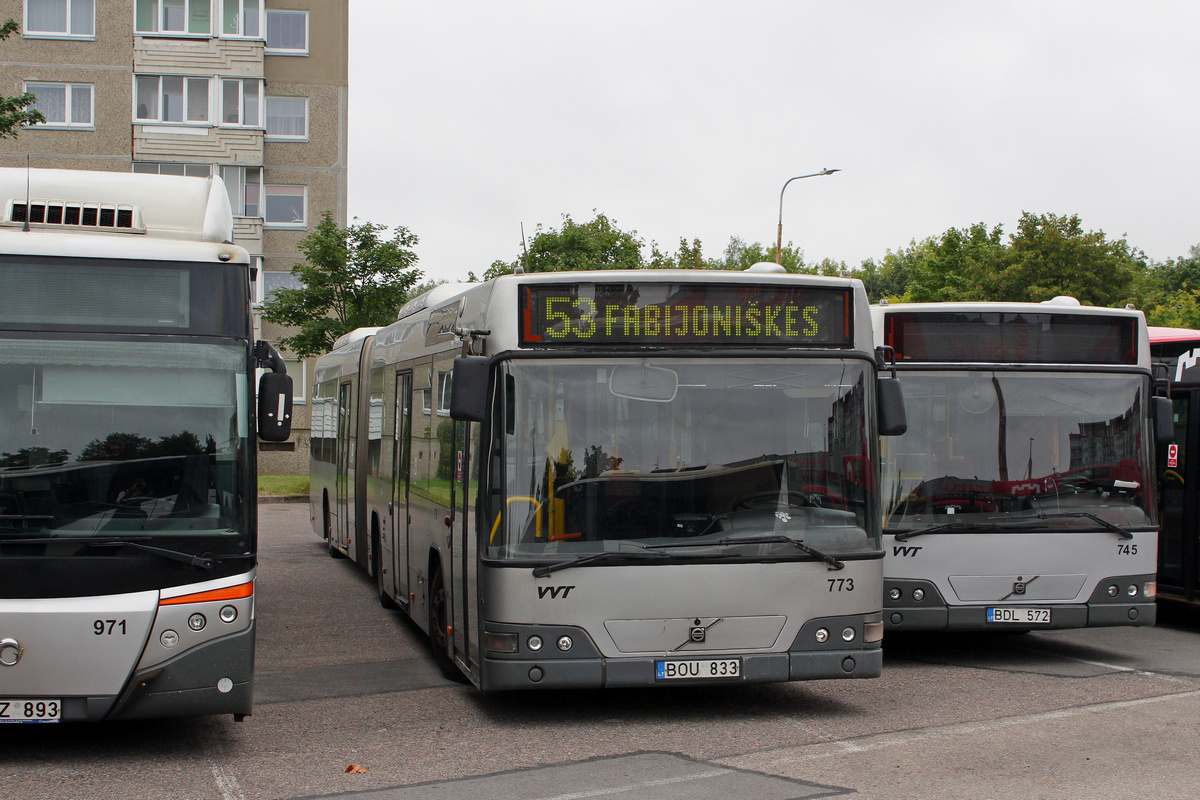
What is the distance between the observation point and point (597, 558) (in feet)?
25.0

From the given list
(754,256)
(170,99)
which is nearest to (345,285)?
(170,99)

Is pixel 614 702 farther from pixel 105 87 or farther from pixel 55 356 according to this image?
pixel 105 87

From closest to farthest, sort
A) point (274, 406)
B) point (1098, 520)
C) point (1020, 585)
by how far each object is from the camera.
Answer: point (274, 406) → point (1020, 585) → point (1098, 520)

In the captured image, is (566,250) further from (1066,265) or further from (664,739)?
(664,739)

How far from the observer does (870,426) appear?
8.16 m

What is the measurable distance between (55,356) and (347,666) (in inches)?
170

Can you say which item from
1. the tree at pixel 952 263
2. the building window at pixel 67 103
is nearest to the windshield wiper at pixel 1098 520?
the building window at pixel 67 103

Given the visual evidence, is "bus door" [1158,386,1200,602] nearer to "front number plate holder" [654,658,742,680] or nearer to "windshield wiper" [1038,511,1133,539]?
"windshield wiper" [1038,511,1133,539]

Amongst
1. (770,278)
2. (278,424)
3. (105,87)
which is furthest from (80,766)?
(105,87)

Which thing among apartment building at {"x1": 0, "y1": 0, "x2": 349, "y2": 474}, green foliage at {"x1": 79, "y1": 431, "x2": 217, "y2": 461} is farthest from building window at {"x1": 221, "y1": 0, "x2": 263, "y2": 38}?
green foliage at {"x1": 79, "y1": 431, "x2": 217, "y2": 461}

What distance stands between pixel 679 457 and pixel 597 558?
78 centimetres

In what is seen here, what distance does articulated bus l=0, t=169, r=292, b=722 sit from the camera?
6.57m

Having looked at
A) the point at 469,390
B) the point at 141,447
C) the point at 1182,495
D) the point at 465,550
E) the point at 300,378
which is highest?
the point at 300,378

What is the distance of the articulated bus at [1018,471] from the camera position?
32.5ft
